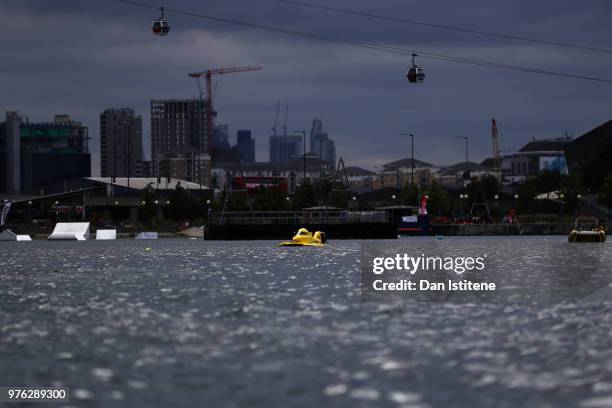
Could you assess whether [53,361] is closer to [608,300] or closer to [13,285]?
[608,300]

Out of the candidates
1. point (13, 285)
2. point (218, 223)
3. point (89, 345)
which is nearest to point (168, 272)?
point (13, 285)

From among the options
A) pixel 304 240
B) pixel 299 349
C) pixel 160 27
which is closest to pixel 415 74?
pixel 160 27

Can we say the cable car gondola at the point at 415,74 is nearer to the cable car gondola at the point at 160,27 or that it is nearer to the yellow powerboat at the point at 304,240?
the cable car gondola at the point at 160,27

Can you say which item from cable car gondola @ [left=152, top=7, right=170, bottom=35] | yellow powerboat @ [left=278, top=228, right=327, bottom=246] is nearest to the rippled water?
cable car gondola @ [left=152, top=7, right=170, bottom=35]

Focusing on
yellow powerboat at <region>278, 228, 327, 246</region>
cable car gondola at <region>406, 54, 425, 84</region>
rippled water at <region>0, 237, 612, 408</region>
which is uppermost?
cable car gondola at <region>406, 54, 425, 84</region>

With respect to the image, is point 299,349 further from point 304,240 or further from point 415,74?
point 304,240

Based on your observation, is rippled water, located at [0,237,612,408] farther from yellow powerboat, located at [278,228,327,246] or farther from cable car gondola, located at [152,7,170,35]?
yellow powerboat, located at [278,228,327,246]

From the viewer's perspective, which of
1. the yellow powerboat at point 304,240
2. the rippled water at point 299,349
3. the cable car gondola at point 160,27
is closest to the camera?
the rippled water at point 299,349

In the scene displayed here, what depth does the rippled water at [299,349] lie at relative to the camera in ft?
78.4

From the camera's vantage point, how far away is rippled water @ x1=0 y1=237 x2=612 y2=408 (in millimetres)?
23891

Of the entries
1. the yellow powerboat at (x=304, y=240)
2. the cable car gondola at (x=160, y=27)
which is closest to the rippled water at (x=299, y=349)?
the cable car gondola at (x=160, y=27)

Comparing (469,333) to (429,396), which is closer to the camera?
(429,396)

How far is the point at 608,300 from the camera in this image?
155 feet

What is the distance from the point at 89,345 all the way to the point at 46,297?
1967 centimetres
